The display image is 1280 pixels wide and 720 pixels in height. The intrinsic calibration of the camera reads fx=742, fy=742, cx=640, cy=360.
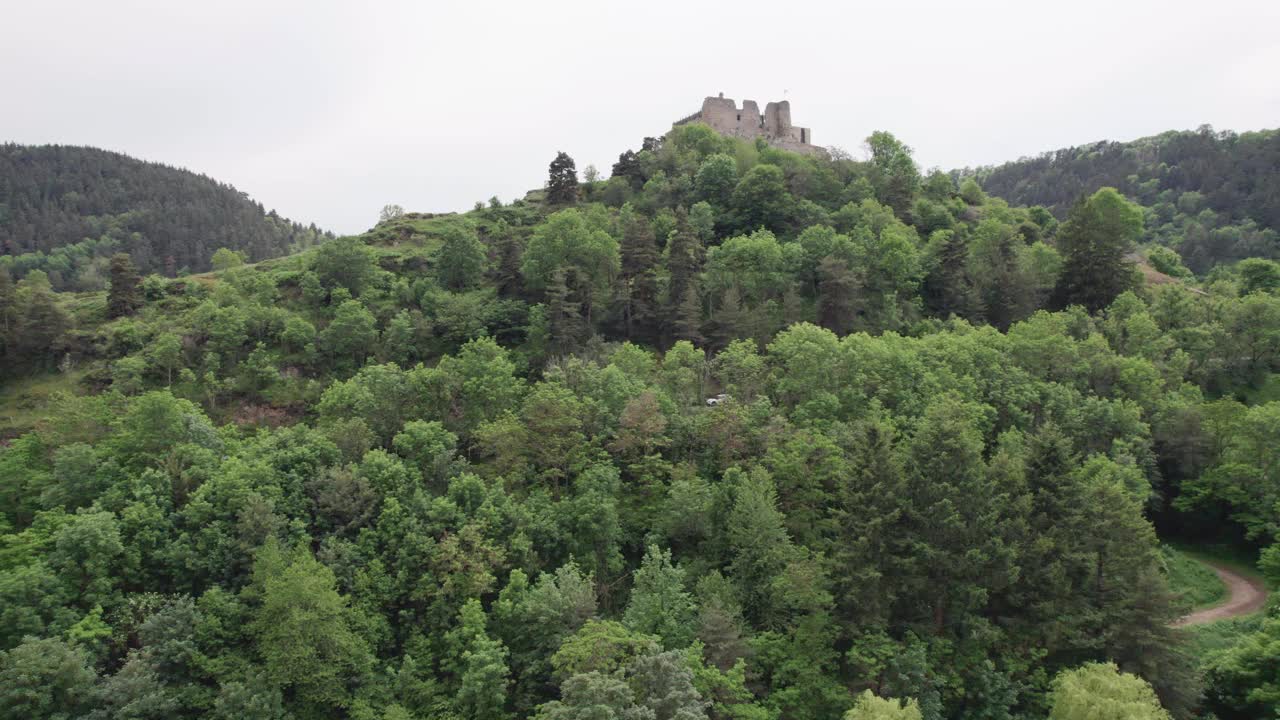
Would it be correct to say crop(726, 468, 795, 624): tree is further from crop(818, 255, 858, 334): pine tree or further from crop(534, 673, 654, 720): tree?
crop(818, 255, 858, 334): pine tree

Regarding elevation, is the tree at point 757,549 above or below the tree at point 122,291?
below

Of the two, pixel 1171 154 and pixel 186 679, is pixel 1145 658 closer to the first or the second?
pixel 186 679

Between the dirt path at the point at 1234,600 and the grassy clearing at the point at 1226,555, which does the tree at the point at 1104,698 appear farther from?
the grassy clearing at the point at 1226,555

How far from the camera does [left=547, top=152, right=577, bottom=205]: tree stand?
8200 cm

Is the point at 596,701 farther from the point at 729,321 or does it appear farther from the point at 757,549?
the point at 729,321

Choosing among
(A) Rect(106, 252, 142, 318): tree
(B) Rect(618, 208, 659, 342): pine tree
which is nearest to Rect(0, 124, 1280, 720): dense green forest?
(B) Rect(618, 208, 659, 342): pine tree

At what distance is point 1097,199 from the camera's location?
208ft

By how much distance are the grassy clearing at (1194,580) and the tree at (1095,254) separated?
25.9 m

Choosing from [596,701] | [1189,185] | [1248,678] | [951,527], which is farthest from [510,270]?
[1189,185]

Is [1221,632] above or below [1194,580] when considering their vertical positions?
below

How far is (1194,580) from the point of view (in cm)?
3781

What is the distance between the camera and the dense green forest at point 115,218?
139 meters

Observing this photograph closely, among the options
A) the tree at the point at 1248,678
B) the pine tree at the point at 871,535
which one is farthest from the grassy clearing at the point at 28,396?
the tree at the point at 1248,678

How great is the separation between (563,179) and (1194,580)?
6574 cm
